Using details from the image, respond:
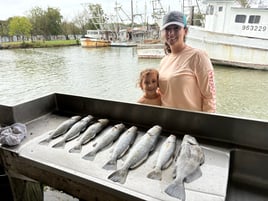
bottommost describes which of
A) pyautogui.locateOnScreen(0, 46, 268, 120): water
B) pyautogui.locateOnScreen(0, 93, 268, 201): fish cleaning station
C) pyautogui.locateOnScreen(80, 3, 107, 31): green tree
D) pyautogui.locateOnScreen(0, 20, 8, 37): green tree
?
pyautogui.locateOnScreen(0, 46, 268, 120): water

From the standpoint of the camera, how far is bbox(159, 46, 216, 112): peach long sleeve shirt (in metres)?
1.31

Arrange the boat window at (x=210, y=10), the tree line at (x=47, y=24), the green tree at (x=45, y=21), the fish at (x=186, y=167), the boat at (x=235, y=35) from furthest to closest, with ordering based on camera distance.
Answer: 1. the green tree at (x=45, y=21)
2. the tree line at (x=47, y=24)
3. the boat window at (x=210, y=10)
4. the boat at (x=235, y=35)
5. the fish at (x=186, y=167)

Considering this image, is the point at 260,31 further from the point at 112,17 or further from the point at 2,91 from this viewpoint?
the point at 112,17

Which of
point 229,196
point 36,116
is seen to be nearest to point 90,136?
point 36,116

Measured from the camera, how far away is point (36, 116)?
1500mm

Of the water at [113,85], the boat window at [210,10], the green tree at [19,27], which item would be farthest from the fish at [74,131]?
the green tree at [19,27]

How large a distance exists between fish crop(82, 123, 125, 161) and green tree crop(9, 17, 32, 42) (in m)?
29.0

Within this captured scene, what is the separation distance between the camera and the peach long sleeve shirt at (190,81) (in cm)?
131

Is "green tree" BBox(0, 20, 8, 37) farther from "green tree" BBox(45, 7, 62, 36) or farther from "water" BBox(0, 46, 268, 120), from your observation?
"water" BBox(0, 46, 268, 120)

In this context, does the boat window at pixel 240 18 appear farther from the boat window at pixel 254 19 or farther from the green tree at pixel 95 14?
the green tree at pixel 95 14

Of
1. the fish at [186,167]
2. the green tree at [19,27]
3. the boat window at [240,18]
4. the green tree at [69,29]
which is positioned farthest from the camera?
the green tree at [69,29]

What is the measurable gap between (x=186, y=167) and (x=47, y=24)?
103 feet

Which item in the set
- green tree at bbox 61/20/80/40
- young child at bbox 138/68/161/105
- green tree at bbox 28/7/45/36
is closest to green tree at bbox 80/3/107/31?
→ green tree at bbox 61/20/80/40

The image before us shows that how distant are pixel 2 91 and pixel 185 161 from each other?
7.60m
